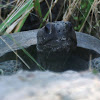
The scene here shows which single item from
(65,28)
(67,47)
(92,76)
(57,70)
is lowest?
(57,70)

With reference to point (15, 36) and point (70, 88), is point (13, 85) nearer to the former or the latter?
point (70, 88)

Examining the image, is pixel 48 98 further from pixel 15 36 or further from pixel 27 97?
pixel 15 36

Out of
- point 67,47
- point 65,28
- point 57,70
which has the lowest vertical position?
point 57,70

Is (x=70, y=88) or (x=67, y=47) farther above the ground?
(x=70, y=88)

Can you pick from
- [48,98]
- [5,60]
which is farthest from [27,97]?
[5,60]

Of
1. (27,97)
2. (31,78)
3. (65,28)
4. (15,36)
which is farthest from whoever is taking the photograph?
(15,36)

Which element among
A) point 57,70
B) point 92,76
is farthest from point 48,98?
point 57,70

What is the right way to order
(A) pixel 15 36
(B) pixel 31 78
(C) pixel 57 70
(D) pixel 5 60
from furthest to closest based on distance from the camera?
(A) pixel 15 36 < (D) pixel 5 60 < (C) pixel 57 70 < (B) pixel 31 78

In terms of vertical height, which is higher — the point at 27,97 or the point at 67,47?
the point at 27,97

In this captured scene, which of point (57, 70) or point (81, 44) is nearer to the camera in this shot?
point (57, 70)
